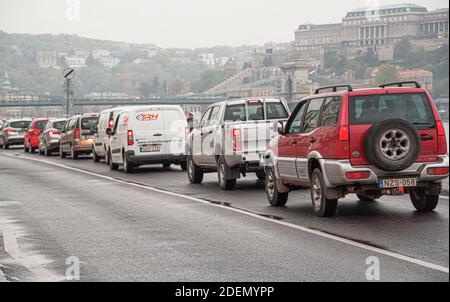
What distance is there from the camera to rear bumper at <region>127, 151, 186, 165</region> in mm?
28578

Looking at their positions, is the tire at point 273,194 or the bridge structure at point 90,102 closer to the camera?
the tire at point 273,194

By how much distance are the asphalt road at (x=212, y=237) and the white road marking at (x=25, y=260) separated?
0.04ft

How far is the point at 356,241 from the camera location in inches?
462

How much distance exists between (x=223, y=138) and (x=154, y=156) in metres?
8.14

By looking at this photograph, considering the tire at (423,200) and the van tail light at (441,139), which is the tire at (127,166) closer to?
the tire at (423,200)

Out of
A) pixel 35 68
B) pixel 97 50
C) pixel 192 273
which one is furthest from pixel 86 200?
pixel 97 50

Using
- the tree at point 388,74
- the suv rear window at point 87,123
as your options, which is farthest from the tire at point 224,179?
the tree at point 388,74

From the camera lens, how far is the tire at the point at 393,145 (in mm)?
13664

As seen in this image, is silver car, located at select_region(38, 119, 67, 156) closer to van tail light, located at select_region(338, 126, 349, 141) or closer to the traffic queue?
the traffic queue

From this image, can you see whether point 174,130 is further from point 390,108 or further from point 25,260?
point 25,260

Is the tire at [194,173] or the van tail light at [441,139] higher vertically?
the van tail light at [441,139]

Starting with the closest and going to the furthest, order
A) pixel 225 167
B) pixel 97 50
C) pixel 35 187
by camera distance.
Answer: pixel 225 167, pixel 35 187, pixel 97 50

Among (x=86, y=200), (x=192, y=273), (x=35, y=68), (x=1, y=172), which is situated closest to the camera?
(x=192, y=273)
